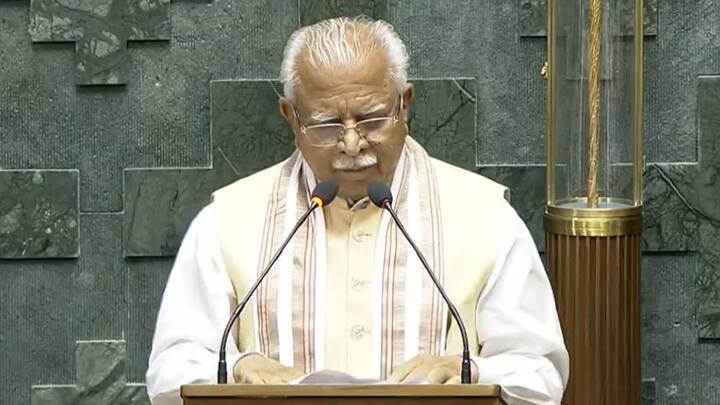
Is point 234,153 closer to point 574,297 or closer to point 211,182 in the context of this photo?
point 211,182

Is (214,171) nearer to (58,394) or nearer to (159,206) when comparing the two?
(159,206)

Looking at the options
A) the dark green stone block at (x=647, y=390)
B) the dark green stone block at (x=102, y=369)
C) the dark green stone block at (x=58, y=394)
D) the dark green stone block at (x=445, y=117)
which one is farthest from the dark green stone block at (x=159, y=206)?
the dark green stone block at (x=647, y=390)

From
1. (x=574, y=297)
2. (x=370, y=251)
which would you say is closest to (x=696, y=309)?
(x=574, y=297)

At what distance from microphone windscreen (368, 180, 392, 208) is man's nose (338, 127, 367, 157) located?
157 millimetres

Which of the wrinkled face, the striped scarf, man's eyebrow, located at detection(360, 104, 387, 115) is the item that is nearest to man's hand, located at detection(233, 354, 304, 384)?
the striped scarf

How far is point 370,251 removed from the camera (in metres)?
3.60

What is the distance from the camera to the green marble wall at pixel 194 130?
4918mm

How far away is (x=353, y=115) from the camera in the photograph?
3.47m

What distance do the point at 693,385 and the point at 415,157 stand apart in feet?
5.82

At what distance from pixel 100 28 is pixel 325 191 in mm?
1842

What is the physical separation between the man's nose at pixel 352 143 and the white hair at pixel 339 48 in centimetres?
14

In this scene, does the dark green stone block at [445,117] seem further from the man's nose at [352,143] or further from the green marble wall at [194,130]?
the man's nose at [352,143]

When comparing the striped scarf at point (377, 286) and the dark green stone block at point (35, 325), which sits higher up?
the striped scarf at point (377, 286)

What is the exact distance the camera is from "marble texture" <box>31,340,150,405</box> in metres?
5.05
